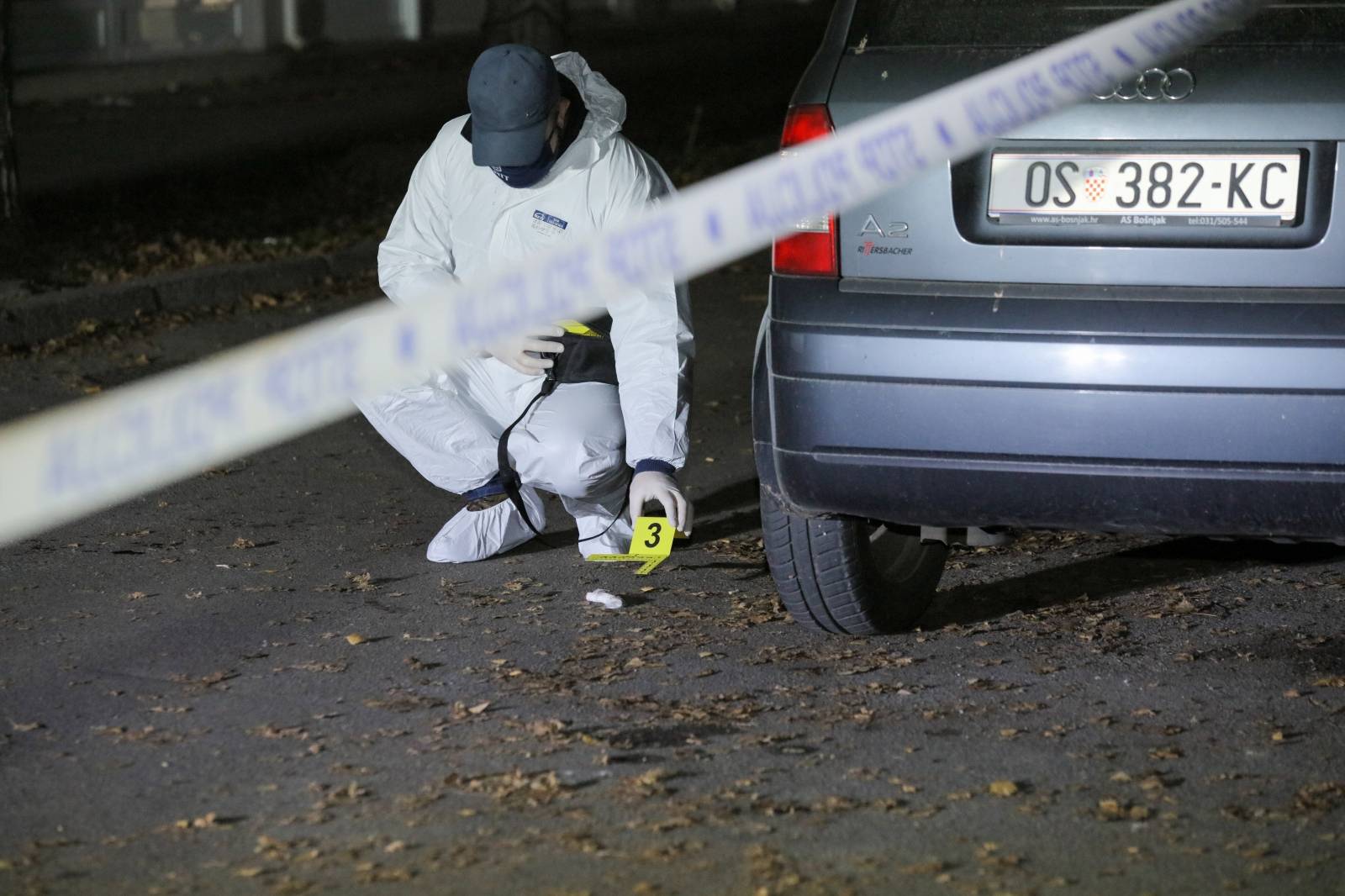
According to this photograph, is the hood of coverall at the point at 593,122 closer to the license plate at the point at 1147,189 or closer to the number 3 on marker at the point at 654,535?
the number 3 on marker at the point at 654,535

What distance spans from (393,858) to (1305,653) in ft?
7.50

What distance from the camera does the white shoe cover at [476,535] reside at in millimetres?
5141

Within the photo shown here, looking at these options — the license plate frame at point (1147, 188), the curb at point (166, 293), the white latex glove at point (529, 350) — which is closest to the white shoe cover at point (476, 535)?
the white latex glove at point (529, 350)

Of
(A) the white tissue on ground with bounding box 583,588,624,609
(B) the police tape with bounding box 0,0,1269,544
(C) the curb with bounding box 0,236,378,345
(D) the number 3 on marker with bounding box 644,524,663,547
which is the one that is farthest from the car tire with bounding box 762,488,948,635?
(C) the curb with bounding box 0,236,378,345

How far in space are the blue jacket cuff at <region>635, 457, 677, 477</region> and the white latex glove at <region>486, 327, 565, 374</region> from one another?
1.84 ft

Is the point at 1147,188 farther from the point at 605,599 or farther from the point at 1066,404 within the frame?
the point at 605,599

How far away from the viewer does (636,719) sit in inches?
153

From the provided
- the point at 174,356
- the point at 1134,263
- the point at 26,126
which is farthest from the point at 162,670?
the point at 26,126

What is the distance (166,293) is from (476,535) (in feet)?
13.7

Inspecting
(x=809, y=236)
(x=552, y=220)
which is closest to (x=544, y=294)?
(x=809, y=236)

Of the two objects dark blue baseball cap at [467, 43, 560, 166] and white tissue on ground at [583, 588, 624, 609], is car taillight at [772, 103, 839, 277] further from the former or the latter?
white tissue on ground at [583, 588, 624, 609]

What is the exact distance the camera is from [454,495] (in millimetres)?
5910

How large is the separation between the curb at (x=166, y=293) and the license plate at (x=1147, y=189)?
17.6 feet

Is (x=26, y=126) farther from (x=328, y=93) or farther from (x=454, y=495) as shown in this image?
(x=454, y=495)
